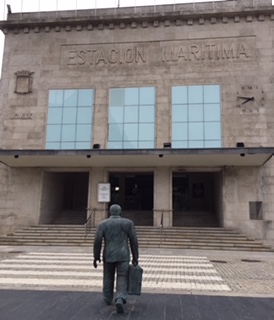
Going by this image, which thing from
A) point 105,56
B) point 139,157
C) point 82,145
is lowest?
point 139,157

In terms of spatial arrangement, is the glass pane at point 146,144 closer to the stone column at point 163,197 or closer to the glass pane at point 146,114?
the glass pane at point 146,114

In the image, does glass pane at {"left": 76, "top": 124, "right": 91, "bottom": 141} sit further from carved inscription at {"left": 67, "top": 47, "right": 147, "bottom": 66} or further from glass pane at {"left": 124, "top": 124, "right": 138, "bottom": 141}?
carved inscription at {"left": 67, "top": 47, "right": 147, "bottom": 66}

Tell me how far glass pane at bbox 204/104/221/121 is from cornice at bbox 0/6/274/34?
6.01 meters

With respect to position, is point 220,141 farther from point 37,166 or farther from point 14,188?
point 14,188

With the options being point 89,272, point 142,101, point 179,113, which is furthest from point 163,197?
point 89,272

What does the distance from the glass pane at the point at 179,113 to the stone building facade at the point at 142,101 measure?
0.23 feet

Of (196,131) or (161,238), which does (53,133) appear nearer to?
(196,131)

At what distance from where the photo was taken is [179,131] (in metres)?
23.2

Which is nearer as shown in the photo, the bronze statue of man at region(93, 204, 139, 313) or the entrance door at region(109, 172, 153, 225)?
the bronze statue of man at region(93, 204, 139, 313)

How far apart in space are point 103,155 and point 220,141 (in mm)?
7798

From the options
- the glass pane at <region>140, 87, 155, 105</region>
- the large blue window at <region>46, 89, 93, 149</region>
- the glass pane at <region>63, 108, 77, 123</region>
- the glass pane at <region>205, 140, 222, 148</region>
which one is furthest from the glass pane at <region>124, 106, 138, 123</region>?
the glass pane at <region>205, 140, 222, 148</region>

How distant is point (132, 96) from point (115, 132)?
2791mm

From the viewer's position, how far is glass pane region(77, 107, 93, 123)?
2416cm

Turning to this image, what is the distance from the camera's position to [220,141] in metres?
22.6
